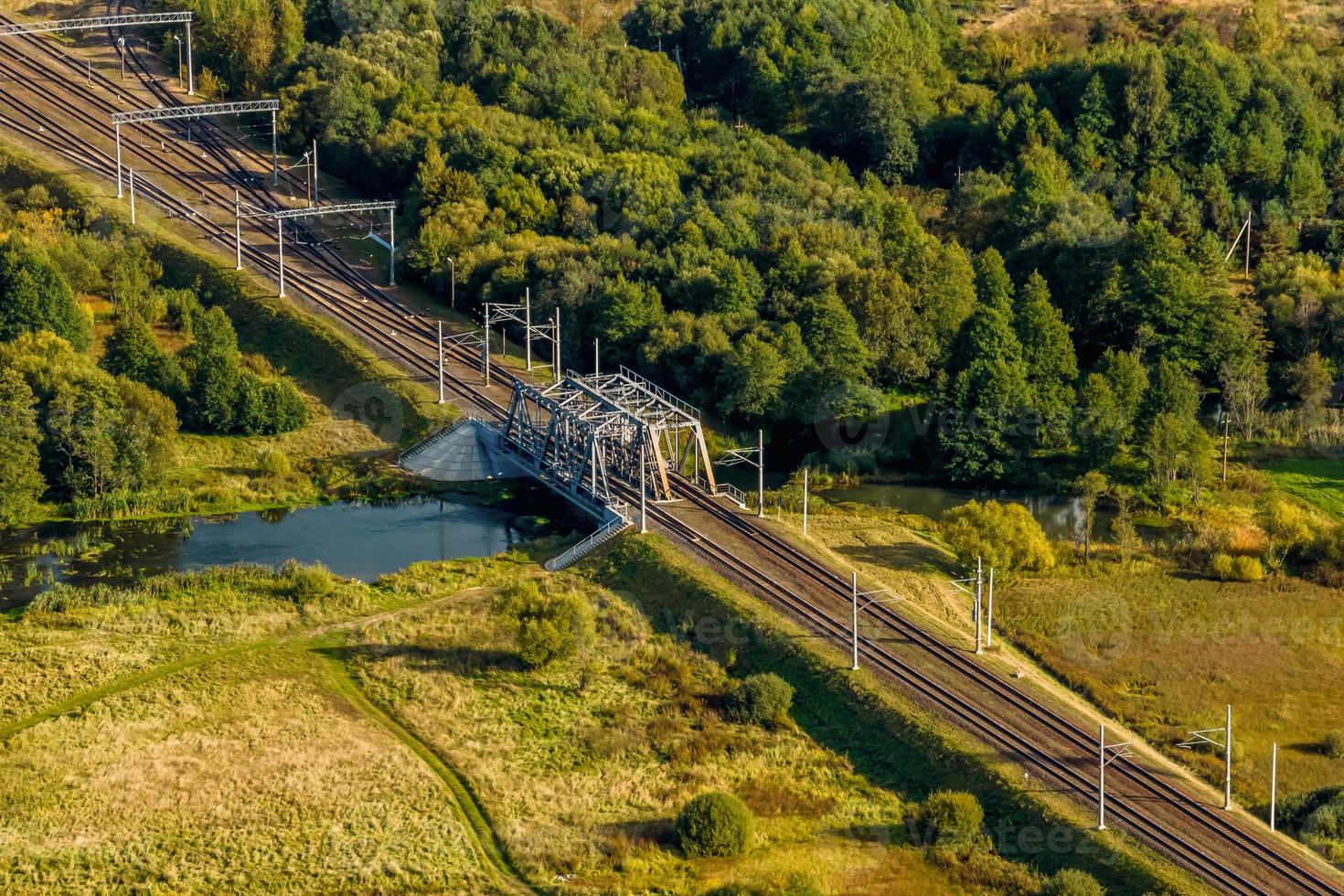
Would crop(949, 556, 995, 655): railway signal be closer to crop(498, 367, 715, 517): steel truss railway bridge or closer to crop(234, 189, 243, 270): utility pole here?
crop(498, 367, 715, 517): steel truss railway bridge

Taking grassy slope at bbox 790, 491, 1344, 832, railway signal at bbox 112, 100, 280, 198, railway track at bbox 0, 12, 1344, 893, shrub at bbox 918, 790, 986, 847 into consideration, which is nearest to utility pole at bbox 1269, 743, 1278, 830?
grassy slope at bbox 790, 491, 1344, 832

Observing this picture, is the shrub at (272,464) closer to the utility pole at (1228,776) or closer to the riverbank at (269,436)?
the riverbank at (269,436)

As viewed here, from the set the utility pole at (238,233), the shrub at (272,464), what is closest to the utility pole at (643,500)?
the shrub at (272,464)

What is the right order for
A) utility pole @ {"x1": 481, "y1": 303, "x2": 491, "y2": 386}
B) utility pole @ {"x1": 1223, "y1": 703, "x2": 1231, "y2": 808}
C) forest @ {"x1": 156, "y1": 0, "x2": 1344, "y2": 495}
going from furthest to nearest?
utility pole @ {"x1": 481, "y1": 303, "x2": 491, "y2": 386} → forest @ {"x1": 156, "y1": 0, "x2": 1344, "y2": 495} → utility pole @ {"x1": 1223, "y1": 703, "x2": 1231, "y2": 808}

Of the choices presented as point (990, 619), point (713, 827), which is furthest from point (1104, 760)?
point (713, 827)

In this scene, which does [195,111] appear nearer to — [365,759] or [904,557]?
[904,557]

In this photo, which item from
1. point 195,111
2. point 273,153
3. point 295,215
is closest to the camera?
point 295,215
